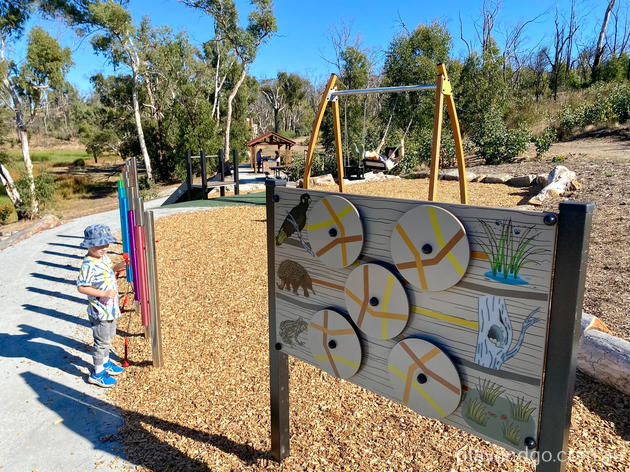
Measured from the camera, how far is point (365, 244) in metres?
1.96

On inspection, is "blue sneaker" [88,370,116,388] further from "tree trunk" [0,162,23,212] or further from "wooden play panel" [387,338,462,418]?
"tree trunk" [0,162,23,212]

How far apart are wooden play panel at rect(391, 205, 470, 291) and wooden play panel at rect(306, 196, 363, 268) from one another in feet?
0.69

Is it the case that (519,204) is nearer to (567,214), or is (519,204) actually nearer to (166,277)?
(166,277)

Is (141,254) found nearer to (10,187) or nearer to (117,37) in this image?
(10,187)

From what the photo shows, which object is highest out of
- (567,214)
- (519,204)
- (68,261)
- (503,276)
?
(567,214)

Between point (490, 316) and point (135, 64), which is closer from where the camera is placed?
point (490, 316)

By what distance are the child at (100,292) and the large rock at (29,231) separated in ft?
21.9

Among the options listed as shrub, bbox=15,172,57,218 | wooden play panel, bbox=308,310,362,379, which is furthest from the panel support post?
shrub, bbox=15,172,57,218

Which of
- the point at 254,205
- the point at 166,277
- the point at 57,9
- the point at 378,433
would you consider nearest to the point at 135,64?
the point at 57,9

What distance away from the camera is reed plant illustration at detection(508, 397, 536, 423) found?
61.6 inches

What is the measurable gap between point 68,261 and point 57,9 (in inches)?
780

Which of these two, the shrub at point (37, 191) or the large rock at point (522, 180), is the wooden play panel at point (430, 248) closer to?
the large rock at point (522, 180)

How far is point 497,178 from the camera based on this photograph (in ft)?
41.7

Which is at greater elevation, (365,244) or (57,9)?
(57,9)
